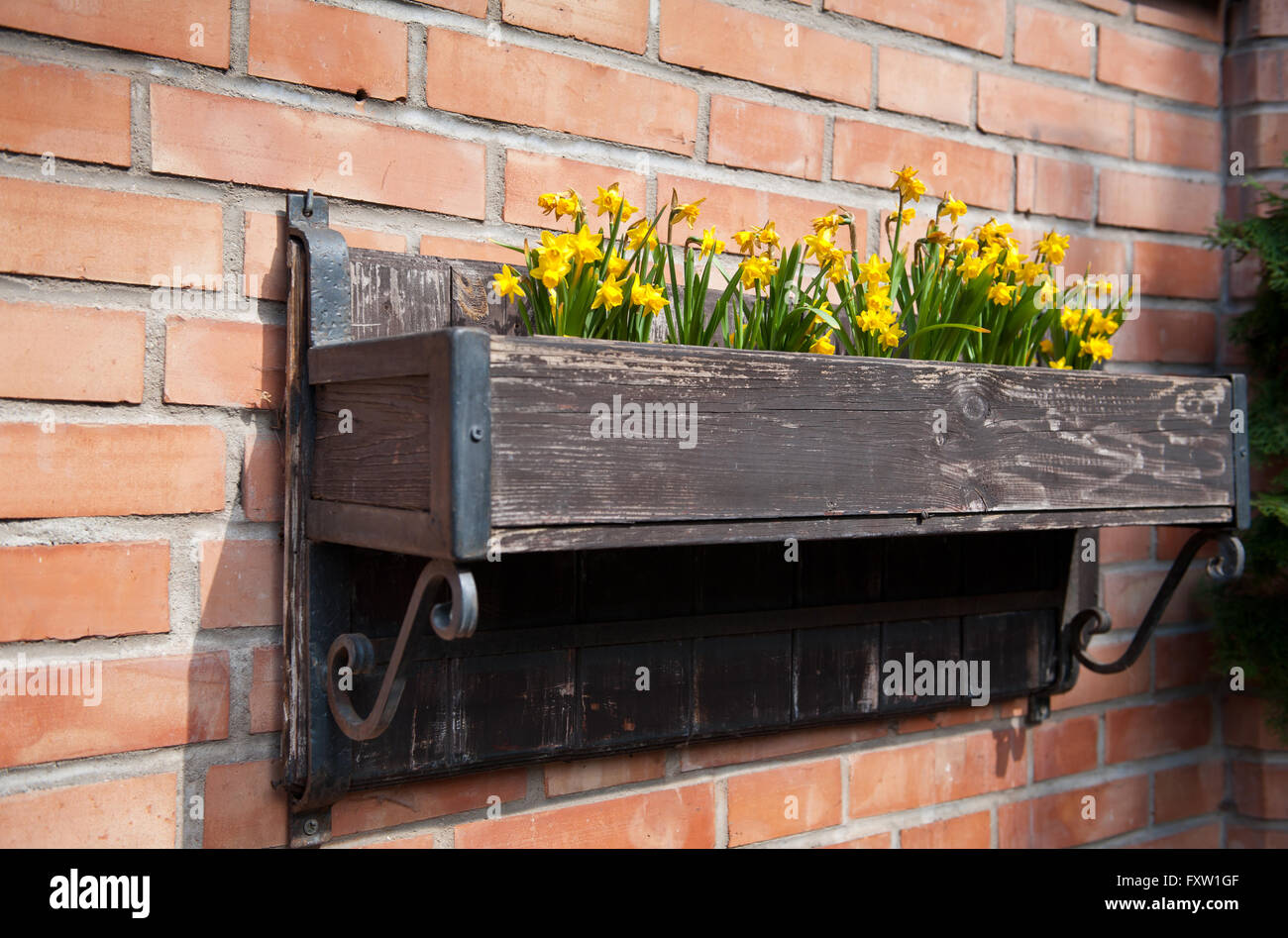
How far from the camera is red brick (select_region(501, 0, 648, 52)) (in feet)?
3.84

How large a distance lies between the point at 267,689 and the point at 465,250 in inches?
18.5

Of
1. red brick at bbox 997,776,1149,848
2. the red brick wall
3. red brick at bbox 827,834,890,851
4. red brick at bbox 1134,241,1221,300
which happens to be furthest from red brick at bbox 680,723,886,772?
red brick at bbox 1134,241,1221,300

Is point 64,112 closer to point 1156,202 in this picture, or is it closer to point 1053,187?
point 1053,187

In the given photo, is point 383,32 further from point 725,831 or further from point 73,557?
point 725,831

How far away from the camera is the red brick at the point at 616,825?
1.17 metres

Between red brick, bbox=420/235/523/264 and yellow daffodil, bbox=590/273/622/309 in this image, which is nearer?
yellow daffodil, bbox=590/273/622/309

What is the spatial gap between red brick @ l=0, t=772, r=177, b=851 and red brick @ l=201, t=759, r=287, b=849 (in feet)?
0.11

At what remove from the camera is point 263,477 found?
3.44 ft

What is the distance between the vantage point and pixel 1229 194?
170 cm

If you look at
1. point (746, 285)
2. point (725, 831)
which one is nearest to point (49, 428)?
point (746, 285)

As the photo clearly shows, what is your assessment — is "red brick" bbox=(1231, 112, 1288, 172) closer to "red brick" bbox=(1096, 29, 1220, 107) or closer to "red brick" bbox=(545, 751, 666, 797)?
"red brick" bbox=(1096, 29, 1220, 107)

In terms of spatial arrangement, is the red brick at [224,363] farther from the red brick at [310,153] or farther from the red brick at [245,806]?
the red brick at [245,806]

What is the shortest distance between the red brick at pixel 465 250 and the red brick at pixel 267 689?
1.37ft

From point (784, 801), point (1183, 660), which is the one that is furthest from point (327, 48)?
point (1183, 660)
